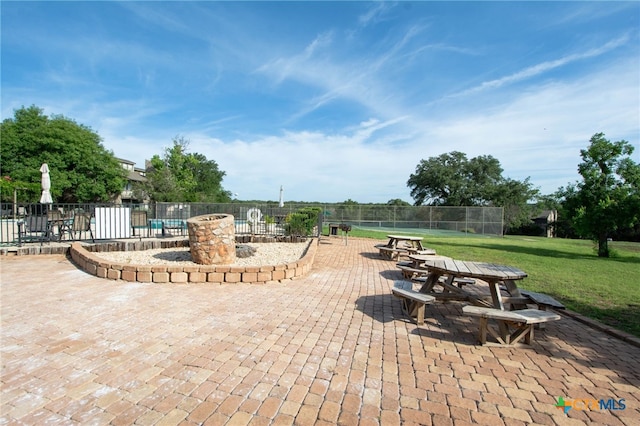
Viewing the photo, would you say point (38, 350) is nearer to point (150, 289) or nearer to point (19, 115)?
point (150, 289)

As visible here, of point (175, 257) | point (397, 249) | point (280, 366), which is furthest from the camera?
point (397, 249)

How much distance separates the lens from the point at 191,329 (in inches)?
124

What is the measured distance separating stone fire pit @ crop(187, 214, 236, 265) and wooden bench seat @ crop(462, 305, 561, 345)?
4.39 m

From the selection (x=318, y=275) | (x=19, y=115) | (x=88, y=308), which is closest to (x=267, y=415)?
(x=88, y=308)

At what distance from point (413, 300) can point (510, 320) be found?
3.28 feet

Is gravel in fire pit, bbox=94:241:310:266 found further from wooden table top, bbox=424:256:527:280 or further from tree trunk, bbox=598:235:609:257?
tree trunk, bbox=598:235:609:257

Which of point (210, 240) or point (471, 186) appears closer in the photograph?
point (210, 240)

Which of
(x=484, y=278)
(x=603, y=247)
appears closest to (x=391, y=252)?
(x=484, y=278)

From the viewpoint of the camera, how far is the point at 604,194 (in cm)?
1188

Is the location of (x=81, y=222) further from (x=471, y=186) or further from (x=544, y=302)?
(x=471, y=186)

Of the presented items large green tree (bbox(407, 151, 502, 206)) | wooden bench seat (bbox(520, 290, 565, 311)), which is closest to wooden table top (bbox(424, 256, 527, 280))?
wooden bench seat (bbox(520, 290, 565, 311))

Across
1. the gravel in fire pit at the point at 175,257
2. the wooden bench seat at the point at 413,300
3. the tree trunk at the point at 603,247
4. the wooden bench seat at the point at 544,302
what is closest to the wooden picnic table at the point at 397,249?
the gravel in fire pit at the point at 175,257

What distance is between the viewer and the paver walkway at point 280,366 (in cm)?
191

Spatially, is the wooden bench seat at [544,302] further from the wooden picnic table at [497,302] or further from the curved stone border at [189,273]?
the curved stone border at [189,273]
